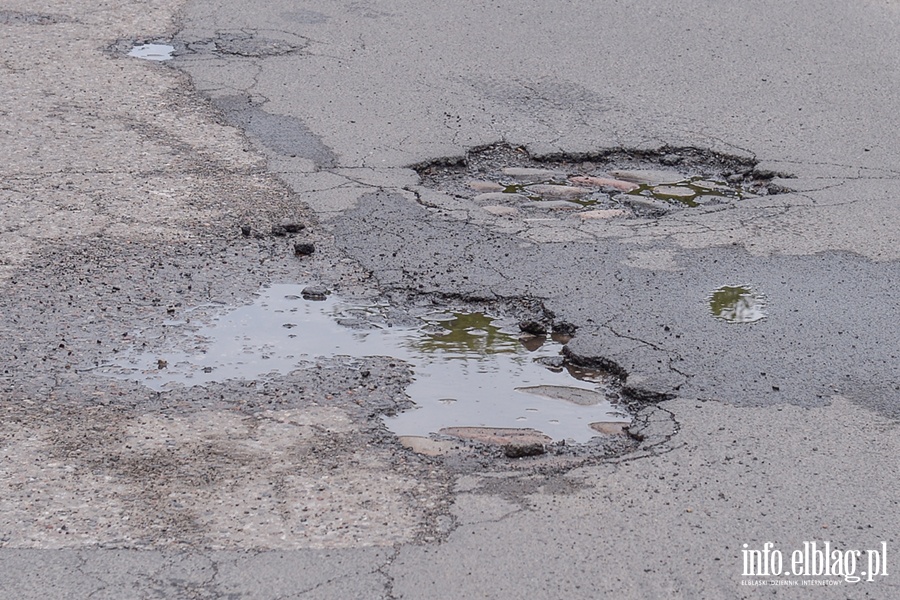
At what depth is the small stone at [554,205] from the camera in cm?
636

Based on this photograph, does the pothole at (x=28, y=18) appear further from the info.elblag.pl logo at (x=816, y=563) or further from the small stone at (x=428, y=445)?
the info.elblag.pl logo at (x=816, y=563)

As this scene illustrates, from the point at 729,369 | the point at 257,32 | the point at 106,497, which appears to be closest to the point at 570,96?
the point at 257,32

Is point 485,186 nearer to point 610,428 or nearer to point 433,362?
point 433,362

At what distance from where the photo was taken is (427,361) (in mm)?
4785

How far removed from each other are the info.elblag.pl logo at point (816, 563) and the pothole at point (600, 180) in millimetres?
3018

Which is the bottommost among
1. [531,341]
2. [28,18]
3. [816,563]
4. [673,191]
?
[816,563]

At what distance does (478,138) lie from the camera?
7.10 metres

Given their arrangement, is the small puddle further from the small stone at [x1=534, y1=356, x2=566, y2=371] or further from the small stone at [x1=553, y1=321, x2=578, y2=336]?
the small stone at [x1=534, y1=356, x2=566, y2=371]

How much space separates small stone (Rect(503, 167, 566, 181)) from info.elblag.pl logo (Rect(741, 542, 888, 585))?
3557mm

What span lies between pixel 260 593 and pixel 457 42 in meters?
6.37

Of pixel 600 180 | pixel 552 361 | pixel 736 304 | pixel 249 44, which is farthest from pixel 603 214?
pixel 249 44

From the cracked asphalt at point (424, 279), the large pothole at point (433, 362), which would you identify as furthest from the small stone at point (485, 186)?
the large pothole at point (433, 362)

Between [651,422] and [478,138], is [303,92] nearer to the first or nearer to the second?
[478,138]

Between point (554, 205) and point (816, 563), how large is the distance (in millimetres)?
3258
